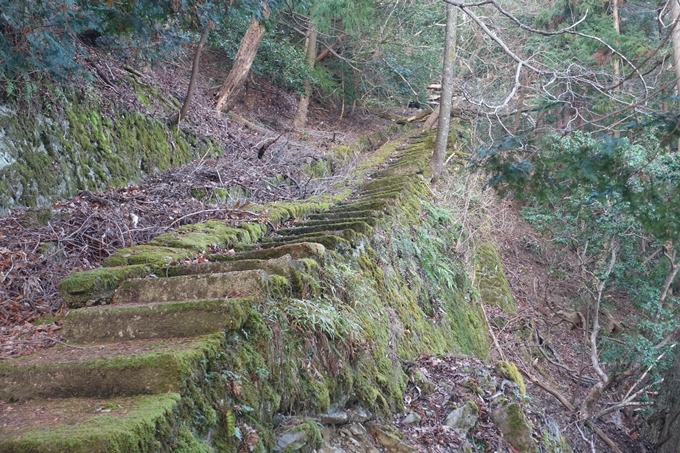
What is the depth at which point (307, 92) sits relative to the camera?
50.1ft

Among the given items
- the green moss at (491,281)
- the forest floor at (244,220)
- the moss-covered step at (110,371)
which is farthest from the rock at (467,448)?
the green moss at (491,281)

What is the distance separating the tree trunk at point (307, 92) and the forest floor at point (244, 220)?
346 millimetres

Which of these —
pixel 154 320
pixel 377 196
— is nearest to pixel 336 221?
pixel 377 196

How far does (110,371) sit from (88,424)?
0.44 m

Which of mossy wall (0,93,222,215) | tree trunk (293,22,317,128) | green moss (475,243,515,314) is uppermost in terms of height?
tree trunk (293,22,317,128)

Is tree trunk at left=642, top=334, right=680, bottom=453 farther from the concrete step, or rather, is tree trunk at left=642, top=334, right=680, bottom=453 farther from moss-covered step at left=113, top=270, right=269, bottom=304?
the concrete step

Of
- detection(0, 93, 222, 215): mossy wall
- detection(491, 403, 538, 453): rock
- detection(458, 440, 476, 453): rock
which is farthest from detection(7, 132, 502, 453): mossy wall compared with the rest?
detection(0, 93, 222, 215): mossy wall

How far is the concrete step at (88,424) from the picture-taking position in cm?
179

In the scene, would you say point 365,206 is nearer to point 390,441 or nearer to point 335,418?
point 390,441

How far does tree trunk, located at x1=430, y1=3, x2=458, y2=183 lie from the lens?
10.4 metres

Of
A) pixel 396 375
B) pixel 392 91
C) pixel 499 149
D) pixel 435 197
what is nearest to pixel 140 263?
pixel 396 375

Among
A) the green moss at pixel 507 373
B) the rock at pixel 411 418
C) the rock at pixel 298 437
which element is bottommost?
the green moss at pixel 507 373

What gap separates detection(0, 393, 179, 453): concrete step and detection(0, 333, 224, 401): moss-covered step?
65 millimetres

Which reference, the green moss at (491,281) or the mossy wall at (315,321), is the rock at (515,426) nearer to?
the mossy wall at (315,321)
